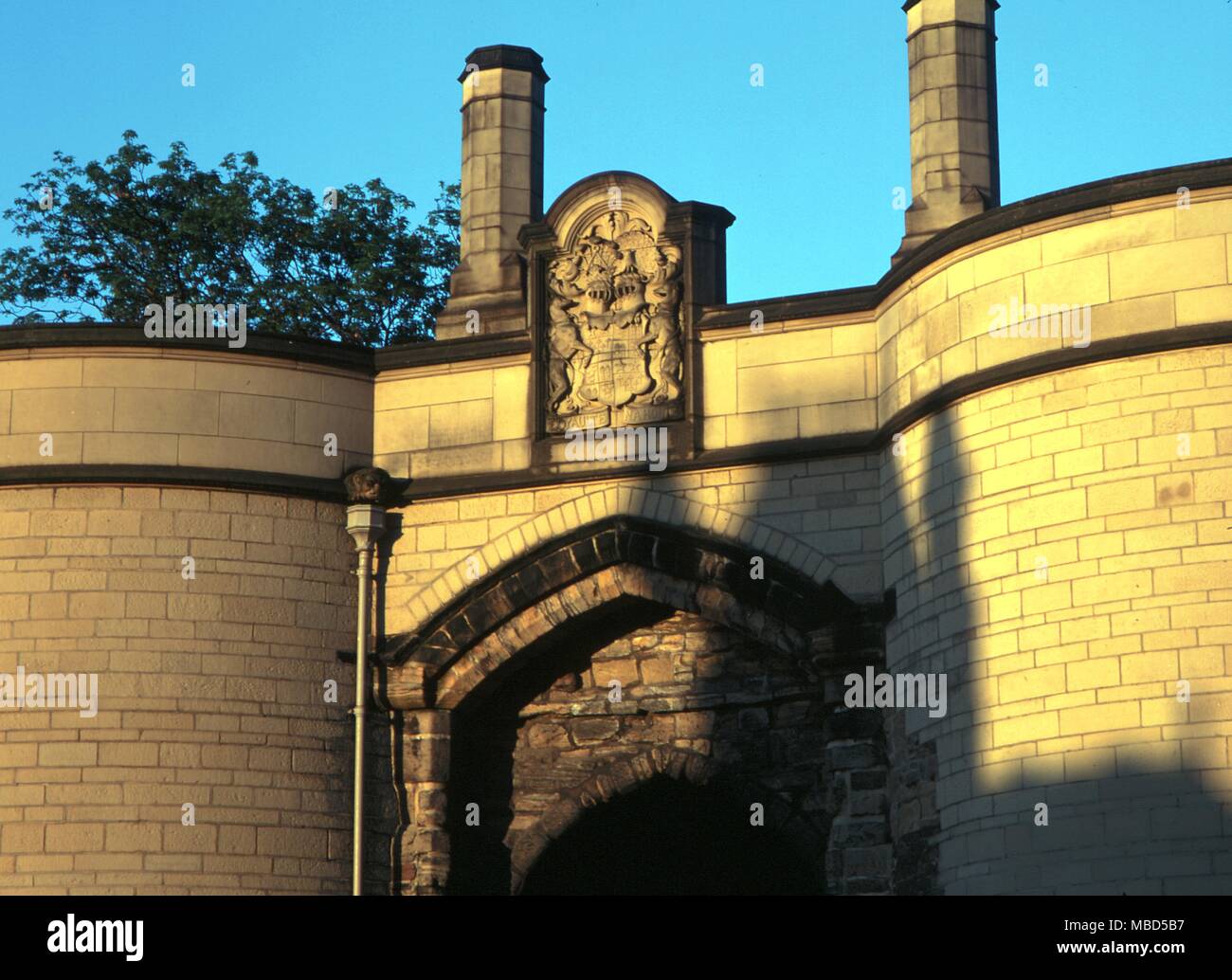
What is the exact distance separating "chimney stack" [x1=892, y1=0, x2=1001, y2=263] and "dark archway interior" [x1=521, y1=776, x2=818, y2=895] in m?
4.31

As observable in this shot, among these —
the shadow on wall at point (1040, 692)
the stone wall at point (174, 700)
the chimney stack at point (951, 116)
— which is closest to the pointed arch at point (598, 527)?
the stone wall at point (174, 700)

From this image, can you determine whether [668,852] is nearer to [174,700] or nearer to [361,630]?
[361,630]

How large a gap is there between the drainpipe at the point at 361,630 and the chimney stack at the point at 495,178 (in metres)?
1.68

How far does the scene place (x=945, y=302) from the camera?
15.7m

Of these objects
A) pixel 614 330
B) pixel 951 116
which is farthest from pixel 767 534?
pixel 951 116

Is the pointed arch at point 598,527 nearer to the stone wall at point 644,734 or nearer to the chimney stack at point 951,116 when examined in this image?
the stone wall at point 644,734

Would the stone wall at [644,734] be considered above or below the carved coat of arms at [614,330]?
below

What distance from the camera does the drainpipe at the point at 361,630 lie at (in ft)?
55.7

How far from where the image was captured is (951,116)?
1738cm

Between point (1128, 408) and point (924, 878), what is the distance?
10.5 feet

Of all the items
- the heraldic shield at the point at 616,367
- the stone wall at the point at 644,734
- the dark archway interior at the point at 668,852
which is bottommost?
the dark archway interior at the point at 668,852

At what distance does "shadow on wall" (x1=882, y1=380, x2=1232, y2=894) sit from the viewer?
1369 cm

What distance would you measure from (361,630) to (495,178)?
378 centimetres

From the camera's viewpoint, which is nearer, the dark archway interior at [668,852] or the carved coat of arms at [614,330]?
the carved coat of arms at [614,330]
